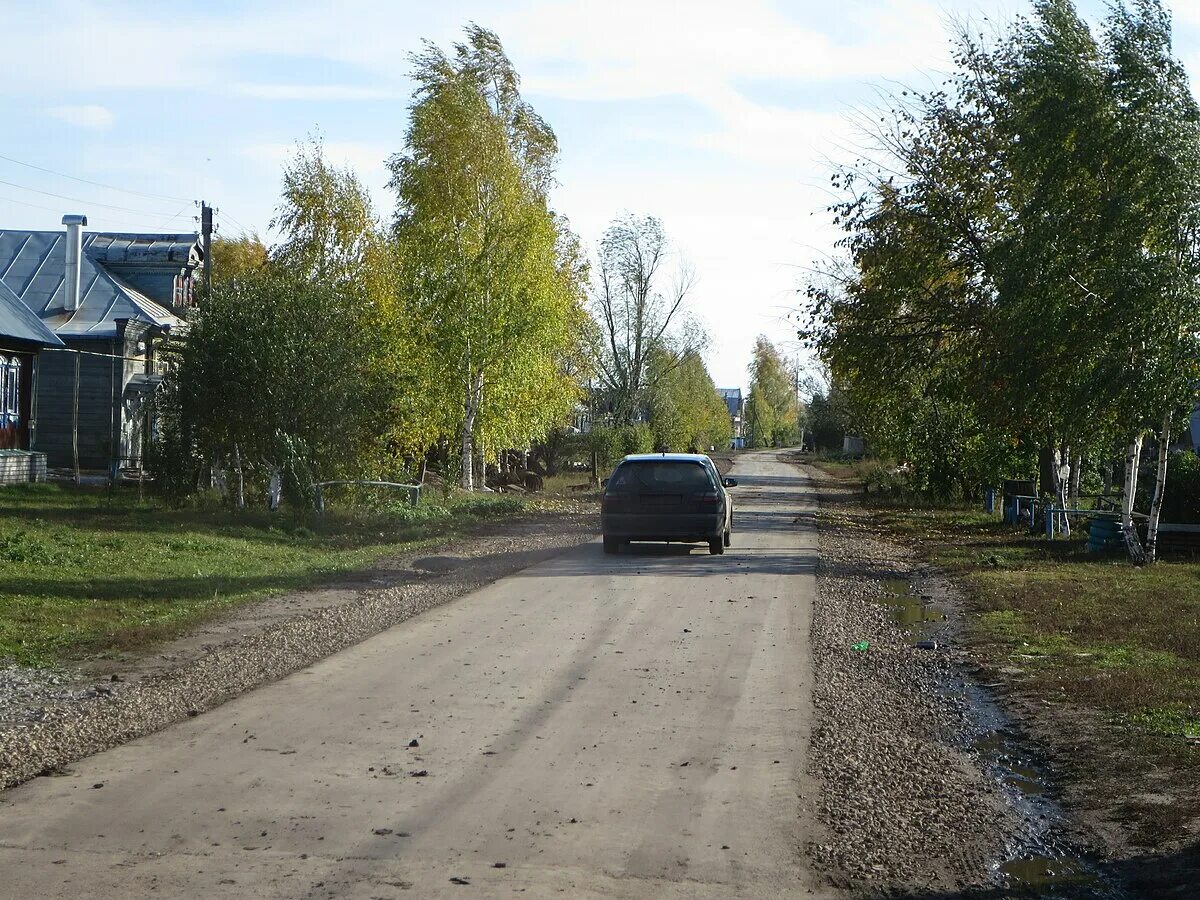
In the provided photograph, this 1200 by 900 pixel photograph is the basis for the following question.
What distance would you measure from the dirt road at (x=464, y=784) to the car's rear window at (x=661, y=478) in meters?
7.21

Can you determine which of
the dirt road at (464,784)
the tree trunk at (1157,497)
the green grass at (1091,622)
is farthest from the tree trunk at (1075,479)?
the dirt road at (464,784)

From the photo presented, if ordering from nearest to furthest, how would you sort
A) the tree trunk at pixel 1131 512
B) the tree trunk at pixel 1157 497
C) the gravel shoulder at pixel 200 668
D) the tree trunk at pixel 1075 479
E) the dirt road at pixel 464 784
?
the dirt road at pixel 464 784 → the gravel shoulder at pixel 200 668 → the tree trunk at pixel 1157 497 → the tree trunk at pixel 1131 512 → the tree trunk at pixel 1075 479

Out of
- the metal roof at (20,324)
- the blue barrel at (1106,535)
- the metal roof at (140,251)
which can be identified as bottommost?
the blue barrel at (1106,535)

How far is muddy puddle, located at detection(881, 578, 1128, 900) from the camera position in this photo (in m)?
5.25

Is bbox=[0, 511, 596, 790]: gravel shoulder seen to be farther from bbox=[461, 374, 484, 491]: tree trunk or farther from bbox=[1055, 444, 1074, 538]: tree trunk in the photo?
bbox=[461, 374, 484, 491]: tree trunk

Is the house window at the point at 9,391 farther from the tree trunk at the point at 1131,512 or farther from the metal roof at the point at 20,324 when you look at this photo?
the tree trunk at the point at 1131,512

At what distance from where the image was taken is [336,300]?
22.8m

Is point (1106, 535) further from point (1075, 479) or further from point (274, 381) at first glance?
point (274, 381)

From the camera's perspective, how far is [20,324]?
29.1 metres

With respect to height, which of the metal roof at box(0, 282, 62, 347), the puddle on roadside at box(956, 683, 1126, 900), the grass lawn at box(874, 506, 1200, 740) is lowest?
the puddle on roadside at box(956, 683, 1126, 900)

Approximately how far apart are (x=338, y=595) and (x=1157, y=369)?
1104 centimetres

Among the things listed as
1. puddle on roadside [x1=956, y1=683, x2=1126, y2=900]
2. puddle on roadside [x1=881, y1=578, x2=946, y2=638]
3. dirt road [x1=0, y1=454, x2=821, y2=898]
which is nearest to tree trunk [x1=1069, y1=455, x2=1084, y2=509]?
puddle on roadside [x1=881, y1=578, x2=946, y2=638]

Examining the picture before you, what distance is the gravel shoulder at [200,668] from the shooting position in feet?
23.9

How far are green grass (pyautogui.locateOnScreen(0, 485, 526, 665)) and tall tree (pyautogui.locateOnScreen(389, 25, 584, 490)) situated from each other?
19.9 ft
